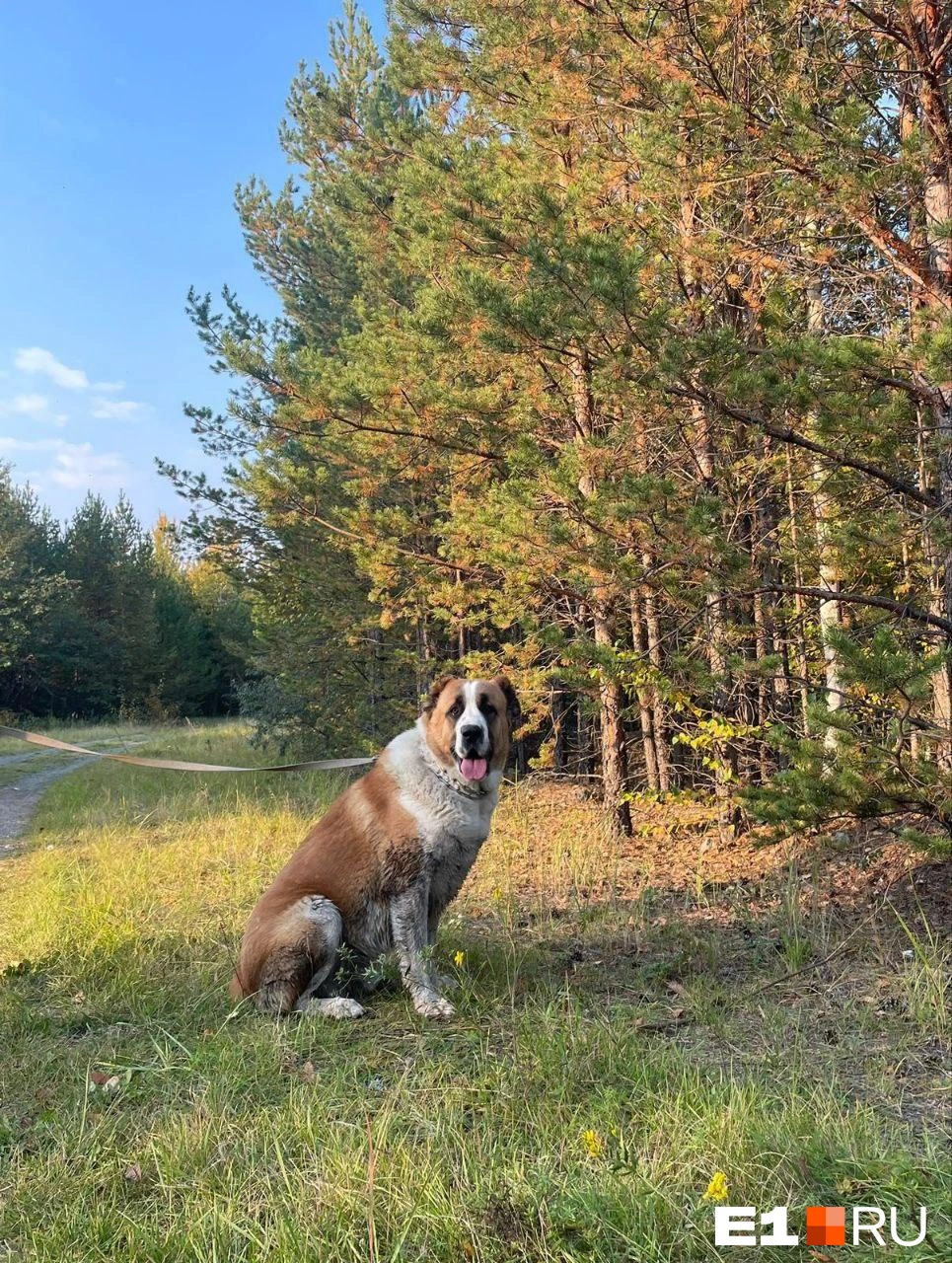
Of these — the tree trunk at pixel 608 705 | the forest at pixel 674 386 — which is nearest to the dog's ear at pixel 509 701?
the forest at pixel 674 386

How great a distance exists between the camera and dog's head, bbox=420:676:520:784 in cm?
411

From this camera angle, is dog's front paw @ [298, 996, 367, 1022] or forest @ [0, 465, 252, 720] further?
forest @ [0, 465, 252, 720]

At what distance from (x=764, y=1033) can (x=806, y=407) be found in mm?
2954

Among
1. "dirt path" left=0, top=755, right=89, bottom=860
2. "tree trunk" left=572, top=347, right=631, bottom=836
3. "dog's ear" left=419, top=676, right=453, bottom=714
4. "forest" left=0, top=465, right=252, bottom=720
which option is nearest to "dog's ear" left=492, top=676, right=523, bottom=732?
"dog's ear" left=419, top=676, right=453, bottom=714

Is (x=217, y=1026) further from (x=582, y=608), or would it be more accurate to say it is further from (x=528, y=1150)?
(x=582, y=608)

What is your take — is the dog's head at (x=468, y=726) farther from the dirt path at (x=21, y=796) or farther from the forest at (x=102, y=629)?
the forest at (x=102, y=629)

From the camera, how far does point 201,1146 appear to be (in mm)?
2637

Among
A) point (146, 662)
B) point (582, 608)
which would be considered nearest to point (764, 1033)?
point (582, 608)

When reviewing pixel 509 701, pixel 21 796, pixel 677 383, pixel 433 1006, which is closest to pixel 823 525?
pixel 677 383

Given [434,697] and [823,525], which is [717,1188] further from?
[823,525]

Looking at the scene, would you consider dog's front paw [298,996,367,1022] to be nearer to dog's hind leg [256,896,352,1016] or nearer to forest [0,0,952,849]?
dog's hind leg [256,896,352,1016]

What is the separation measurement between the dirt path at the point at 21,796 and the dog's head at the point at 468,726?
628 cm

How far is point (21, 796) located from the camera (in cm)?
1267

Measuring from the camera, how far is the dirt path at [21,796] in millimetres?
9477
